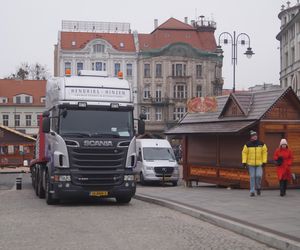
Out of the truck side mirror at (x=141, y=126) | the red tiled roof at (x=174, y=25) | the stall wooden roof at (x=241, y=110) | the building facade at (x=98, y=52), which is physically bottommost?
the truck side mirror at (x=141, y=126)

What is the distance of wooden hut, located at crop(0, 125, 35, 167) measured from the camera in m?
45.2

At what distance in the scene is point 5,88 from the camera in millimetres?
92688

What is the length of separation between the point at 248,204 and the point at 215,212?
1988mm

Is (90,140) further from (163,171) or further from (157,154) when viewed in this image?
(157,154)

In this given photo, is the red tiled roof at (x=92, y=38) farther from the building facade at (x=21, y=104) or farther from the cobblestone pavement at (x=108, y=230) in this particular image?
the cobblestone pavement at (x=108, y=230)

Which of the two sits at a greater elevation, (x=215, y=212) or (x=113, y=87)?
(x=113, y=87)

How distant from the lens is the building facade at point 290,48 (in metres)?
77.1

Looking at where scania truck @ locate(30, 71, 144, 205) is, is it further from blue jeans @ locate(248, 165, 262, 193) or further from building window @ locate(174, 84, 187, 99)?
building window @ locate(174, 84, 187, 99)

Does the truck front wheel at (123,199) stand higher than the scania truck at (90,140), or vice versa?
the scania truck at (90,140)

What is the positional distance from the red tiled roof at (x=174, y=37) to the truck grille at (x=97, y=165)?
71.3 meters

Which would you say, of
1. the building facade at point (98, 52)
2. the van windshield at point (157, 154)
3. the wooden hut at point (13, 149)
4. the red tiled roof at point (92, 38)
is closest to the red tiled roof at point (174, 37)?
the red tiled roof at point (92, 38)

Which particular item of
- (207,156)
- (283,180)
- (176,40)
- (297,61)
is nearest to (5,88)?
(176,40)

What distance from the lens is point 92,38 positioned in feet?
285

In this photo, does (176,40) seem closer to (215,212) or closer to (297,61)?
(297,61)
